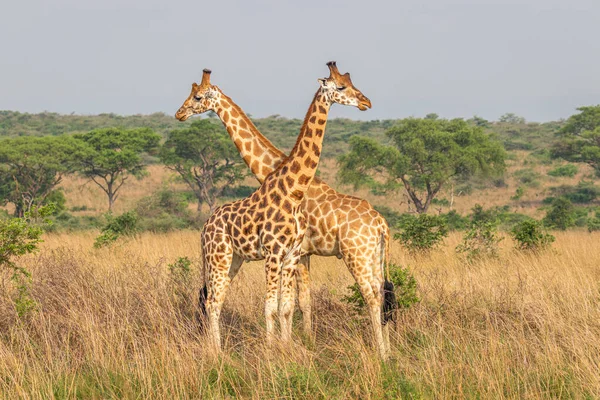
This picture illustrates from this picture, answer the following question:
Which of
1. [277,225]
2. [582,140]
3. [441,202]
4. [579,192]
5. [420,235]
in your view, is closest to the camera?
[277,225]

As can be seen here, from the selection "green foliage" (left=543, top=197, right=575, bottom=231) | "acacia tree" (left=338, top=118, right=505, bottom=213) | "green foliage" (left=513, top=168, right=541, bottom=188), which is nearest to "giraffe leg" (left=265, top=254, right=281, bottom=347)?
"green foliage" (left=543, top=197, right=575, bottom=231)

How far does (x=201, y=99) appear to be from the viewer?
6.98m

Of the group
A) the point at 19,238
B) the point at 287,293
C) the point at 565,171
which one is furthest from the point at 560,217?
the point at 565,171

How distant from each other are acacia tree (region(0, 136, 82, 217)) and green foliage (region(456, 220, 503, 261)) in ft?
79.8

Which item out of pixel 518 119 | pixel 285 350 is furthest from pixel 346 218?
pixel 518 119

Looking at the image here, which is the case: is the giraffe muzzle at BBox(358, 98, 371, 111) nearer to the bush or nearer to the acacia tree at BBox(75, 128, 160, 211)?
the bush

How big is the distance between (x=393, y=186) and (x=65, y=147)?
1683 centimetres

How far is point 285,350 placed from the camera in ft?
19.5

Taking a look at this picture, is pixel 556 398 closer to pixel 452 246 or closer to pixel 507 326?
pixel 507 326

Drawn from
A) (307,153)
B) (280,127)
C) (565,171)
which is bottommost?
(565,171)

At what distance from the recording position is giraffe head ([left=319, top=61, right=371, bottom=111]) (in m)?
6.17

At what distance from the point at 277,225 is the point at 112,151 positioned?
31.7m

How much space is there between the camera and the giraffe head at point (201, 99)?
22.7ft

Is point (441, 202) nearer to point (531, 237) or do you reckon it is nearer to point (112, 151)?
point (112, 151)
